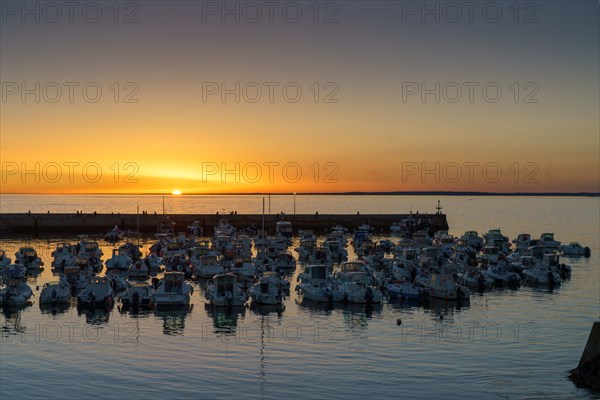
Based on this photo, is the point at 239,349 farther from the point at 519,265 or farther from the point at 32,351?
the point at 519,265

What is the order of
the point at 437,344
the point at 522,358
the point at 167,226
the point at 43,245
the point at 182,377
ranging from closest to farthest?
the point at 182,377, the point at 522,358, the point at 437,344, the point at 43,245, the point at 167,226

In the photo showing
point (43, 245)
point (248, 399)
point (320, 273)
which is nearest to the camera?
point (248, 399)

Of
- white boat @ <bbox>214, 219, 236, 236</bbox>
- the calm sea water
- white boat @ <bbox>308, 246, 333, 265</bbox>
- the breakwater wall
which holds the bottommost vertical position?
the calm sea water

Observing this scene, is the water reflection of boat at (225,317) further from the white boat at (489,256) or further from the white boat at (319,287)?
the white boat at (489,256)

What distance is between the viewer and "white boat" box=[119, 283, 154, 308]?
1895 inches

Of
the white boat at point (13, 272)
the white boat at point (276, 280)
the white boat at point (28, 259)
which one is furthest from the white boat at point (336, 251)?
the white boat at point (13, 272)

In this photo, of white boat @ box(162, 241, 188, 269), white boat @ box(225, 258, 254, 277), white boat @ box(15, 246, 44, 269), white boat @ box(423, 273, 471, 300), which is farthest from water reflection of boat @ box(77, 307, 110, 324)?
white boat @ box(15, 246, 44, 269)

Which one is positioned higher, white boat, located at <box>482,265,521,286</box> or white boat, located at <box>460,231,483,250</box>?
white boat, located at <box>460,231,483,250</box>

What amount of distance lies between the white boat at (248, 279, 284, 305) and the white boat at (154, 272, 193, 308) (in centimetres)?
469

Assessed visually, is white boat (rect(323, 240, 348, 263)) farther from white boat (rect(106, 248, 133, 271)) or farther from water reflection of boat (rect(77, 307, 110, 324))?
water reflection of boat (rect(77, 307, 110, 324))

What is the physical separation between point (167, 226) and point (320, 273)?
7674 centimetres

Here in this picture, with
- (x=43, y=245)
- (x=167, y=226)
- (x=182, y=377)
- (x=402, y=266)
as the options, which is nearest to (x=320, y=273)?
(x=402, y=266)

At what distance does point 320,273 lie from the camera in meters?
55.1

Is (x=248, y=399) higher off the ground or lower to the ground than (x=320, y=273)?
lower
